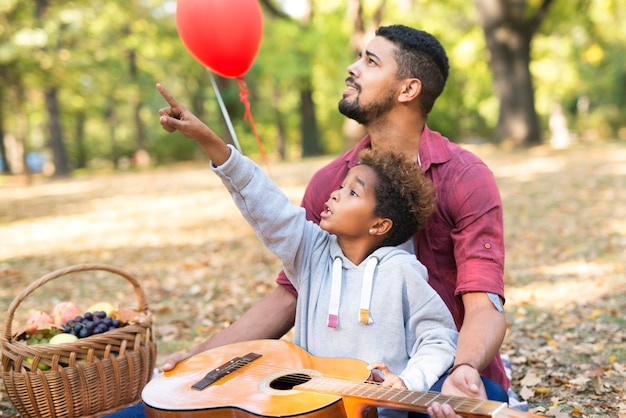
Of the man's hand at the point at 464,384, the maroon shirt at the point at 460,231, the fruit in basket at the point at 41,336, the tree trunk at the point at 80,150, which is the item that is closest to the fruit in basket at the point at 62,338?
the fruit in basket at the point at 41,336

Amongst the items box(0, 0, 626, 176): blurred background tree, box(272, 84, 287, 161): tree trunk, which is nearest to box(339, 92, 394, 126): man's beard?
box(0, 0, 626, 176): blurred background tree

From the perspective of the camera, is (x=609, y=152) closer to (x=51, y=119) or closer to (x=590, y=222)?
(x=590, y=222)

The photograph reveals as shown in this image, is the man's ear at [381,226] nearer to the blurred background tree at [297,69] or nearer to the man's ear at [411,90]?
the man's ear at [411,90]

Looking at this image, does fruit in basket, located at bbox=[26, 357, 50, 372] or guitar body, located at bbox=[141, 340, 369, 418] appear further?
fruit in basket, located at bbox=[26, 357, 50, 372]

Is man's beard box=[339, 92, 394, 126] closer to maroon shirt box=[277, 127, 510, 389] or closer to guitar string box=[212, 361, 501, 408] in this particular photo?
maroon shirt box=[277, 127, 510, 389]

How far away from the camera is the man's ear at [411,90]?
284 cm

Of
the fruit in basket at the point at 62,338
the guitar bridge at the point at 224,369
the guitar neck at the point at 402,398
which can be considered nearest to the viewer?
the guitar neck at the point at 402,398

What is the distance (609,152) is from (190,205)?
964cm

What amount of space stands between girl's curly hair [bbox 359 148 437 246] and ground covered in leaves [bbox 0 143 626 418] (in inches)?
58.0

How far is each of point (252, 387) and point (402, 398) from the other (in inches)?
21.2

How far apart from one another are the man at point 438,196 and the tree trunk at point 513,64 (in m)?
14.7

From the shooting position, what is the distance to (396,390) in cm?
207

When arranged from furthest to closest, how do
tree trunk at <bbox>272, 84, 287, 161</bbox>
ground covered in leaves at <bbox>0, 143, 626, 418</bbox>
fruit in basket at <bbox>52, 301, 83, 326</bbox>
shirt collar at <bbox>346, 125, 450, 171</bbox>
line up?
tree trunk at <bbox>272, 84, 287, 161</bbox> < ground covered in leaves at <bbox>0, 143, 626, 418</bbox> < fruit in basket at <bbox>52, 301, 83, 326</bbox> < shirt collar at <bbox>346, 125, 450, 171</bbox>

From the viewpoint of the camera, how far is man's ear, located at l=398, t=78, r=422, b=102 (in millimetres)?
2836
